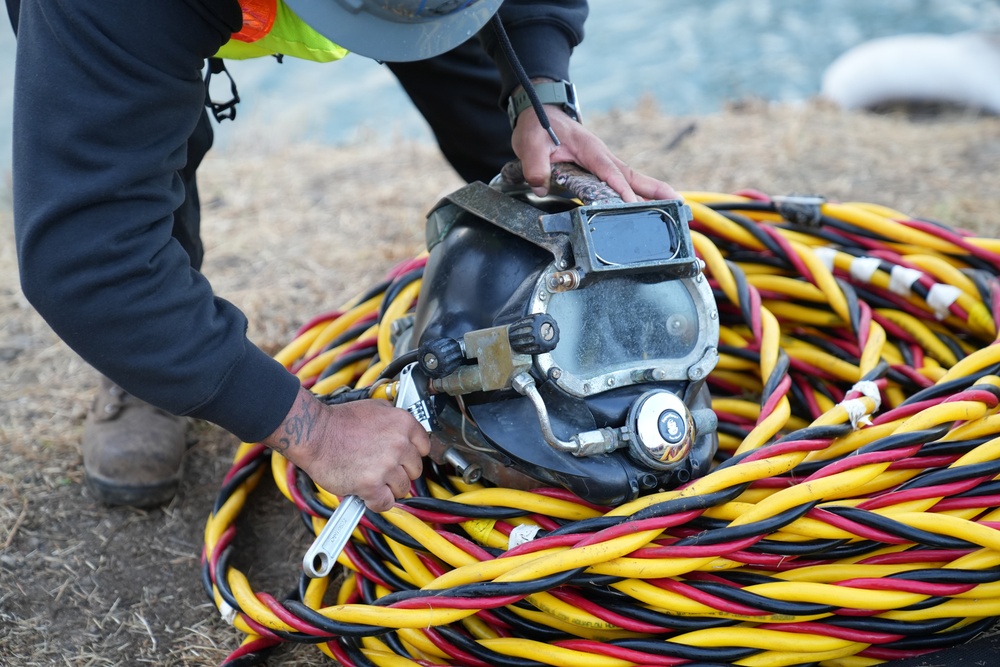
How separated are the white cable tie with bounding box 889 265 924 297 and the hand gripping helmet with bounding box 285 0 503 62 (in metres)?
1.07

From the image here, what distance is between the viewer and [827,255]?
1.98 m

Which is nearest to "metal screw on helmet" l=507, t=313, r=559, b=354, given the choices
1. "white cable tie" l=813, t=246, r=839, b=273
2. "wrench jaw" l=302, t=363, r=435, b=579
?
"wrench jaw" l=302, t=363, r=435, b=579

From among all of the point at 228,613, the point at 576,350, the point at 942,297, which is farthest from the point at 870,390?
the point at 228,613

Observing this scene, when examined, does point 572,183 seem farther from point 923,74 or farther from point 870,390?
point 923,74

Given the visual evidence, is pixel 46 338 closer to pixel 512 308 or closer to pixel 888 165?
pixel 512 308

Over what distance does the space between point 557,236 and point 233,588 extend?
0.81m

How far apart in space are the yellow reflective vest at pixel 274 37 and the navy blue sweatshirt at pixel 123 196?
0.45 feet

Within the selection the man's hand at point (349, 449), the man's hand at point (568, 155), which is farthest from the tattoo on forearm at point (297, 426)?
the man's hand at point (568, 155)

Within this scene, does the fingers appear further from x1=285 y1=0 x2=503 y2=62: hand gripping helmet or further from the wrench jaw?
x1=285 y1=0 x2=503 y2=62: hand gripping helmet

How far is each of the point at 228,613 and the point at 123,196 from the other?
2.47 feet

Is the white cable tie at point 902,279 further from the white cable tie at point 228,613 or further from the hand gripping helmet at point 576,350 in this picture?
the white cable tie at point 228,613

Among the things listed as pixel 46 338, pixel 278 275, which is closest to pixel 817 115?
pixel 278 275

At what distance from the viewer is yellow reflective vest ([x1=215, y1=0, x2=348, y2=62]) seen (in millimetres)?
1390

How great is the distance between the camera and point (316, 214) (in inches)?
130
